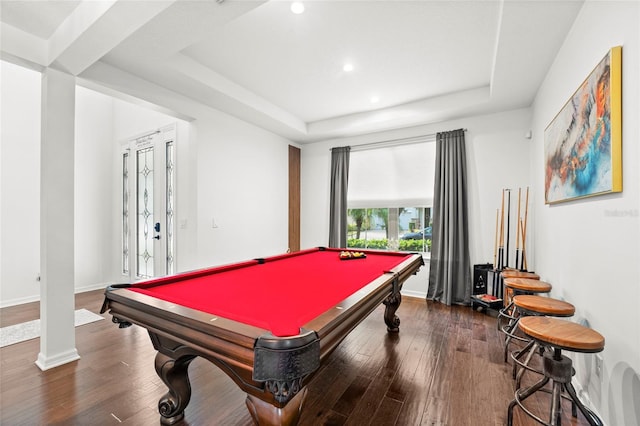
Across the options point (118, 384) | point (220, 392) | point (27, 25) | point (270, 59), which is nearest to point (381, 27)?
point (270, 59)

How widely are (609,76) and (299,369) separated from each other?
2233 millimetres

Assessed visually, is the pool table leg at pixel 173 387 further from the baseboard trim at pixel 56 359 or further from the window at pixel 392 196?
the window at pixel 392 196

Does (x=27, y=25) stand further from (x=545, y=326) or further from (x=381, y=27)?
(x=545, y=326)

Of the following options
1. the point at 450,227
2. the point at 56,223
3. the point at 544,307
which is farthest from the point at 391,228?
the point at 56,223

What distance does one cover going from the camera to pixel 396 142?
4695 millimetres

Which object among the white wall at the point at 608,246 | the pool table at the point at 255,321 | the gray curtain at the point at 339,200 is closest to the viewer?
the pool table at the point at 255,321

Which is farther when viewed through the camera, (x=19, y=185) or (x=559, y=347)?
(x=19, y=185)

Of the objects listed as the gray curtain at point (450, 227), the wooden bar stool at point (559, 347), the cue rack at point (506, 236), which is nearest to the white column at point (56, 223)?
the wooden bar stool at point (559, 347)

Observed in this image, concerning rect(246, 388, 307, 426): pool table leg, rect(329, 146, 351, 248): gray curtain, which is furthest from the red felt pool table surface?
Answer: rect(329, 146, 351, 248): gray curtain

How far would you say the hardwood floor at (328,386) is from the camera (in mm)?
1701

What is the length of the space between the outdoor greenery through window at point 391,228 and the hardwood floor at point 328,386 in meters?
1.93

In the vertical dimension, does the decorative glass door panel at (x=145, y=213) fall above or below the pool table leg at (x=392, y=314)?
above

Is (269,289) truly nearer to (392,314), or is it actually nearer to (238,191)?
(392,314)

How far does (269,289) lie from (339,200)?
351 centimetres
